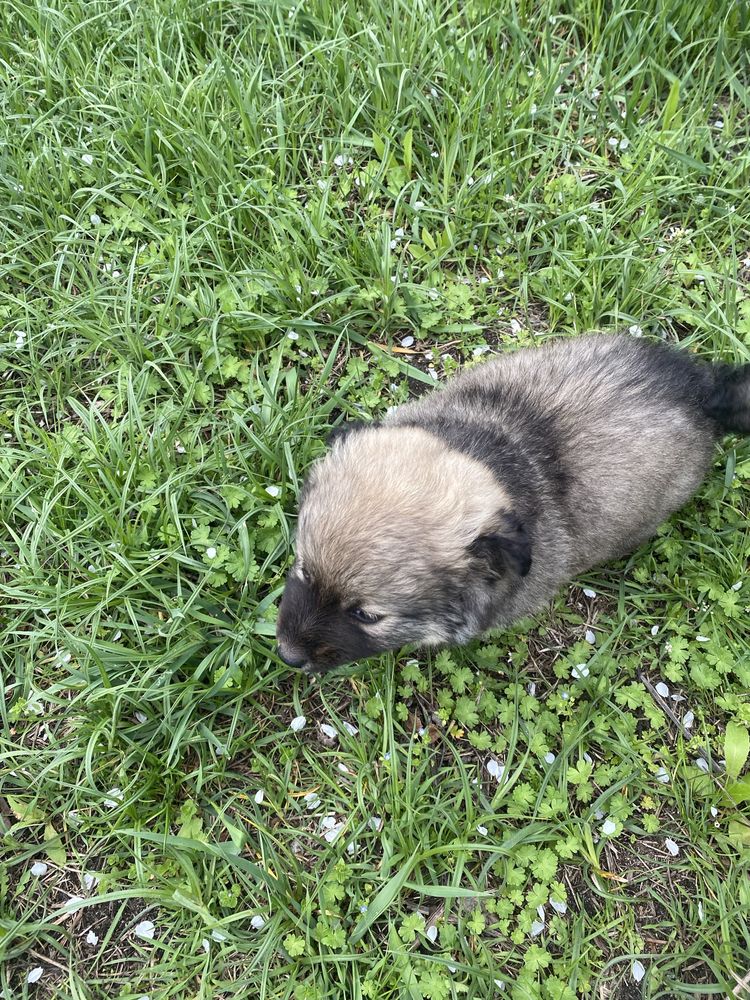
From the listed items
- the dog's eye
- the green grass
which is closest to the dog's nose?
the dog's eye

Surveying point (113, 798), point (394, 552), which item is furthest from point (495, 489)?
point (113, 798)

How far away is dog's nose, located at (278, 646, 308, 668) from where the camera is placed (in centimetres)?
270

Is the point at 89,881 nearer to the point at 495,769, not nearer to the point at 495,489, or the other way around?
the point at 495,769

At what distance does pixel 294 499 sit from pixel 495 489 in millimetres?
1138

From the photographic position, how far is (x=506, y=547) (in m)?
2.52

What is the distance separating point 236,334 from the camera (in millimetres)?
3781

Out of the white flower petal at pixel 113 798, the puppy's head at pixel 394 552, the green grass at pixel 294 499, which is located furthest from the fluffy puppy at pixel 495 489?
the white flower petal at pixel 113 798

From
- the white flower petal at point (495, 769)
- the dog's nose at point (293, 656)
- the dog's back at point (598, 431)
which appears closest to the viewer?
the dog's nose at point (293, 656)

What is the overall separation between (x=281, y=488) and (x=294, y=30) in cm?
297

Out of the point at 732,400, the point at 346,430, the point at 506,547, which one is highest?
the point at 732,400

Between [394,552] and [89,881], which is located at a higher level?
[394,552]

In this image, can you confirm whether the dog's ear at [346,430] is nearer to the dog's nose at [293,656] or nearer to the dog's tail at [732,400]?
the dog's nose at [293,656]

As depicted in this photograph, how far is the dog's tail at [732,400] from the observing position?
3029 mm

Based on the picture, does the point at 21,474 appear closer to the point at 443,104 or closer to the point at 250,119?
the point at 250,119
